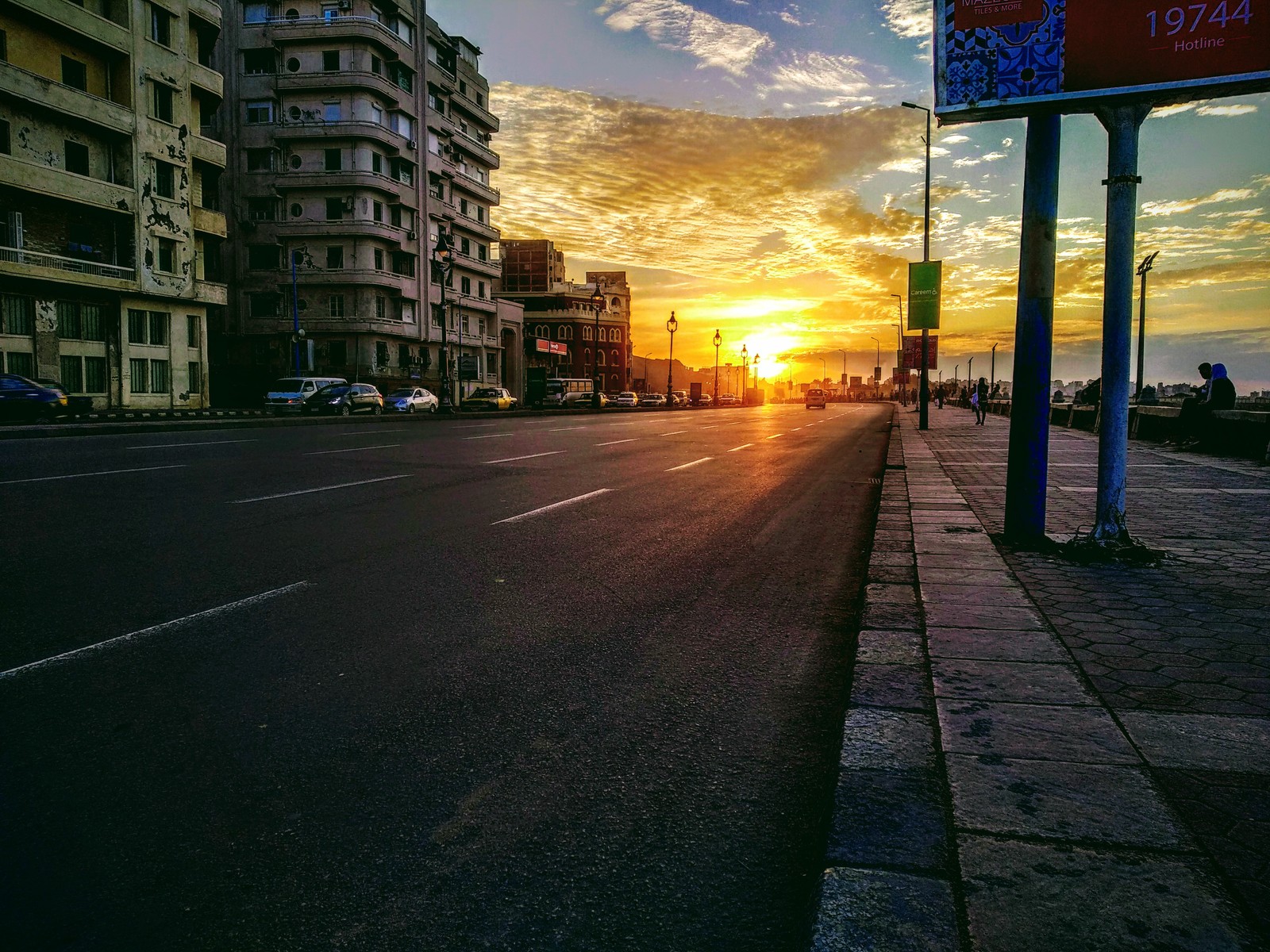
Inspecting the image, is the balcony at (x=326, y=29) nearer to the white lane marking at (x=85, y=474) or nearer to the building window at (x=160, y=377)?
the building window at (x=160, y=377)

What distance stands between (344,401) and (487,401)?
15.1 metres

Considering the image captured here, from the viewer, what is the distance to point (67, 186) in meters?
32.2

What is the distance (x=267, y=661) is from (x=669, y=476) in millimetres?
8355

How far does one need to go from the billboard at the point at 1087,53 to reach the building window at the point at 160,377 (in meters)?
39.3

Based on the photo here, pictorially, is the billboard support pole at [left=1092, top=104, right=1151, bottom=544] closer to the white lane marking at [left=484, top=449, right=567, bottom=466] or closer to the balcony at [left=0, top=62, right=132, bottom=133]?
the white lane marking at [left=484, top=449, right=567, bottom=466]

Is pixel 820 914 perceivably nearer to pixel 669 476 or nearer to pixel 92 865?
pixel 92 865

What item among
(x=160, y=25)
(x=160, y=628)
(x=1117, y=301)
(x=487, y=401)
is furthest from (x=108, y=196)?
(x=1117, y=301)

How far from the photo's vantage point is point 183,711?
10.4 ft

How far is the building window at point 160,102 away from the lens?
118ft

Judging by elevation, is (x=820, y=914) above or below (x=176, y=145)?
below

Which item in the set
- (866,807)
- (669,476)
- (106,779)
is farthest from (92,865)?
(669,476)

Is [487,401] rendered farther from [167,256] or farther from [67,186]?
[67,186]

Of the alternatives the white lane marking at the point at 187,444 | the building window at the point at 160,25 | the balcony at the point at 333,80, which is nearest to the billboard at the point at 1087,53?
the white lane marking at the point at 187,444

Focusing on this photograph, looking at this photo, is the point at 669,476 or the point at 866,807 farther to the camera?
the point at 669,476
